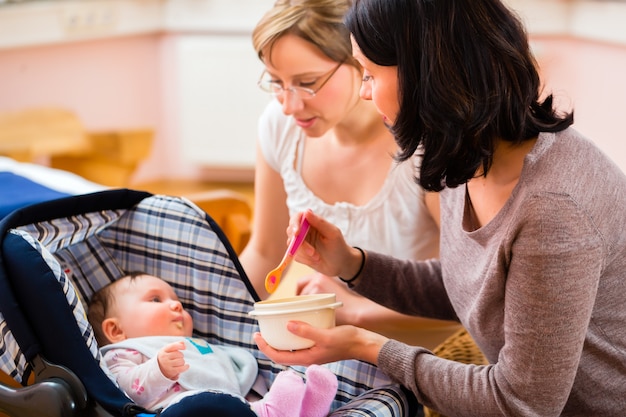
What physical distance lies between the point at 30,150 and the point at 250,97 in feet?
4.87

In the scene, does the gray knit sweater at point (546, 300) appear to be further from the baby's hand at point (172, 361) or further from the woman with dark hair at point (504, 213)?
the baby's hand at point (172, 361)

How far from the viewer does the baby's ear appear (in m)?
1.55

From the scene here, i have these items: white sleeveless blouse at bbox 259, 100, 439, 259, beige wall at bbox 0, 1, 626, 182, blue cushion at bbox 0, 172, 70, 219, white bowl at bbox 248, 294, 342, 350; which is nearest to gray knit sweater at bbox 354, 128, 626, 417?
white bowl at bbox 248, 294, 342, 350

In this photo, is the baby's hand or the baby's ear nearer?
the baby's hand

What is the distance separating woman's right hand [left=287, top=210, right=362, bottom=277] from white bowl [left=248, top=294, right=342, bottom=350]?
214mm

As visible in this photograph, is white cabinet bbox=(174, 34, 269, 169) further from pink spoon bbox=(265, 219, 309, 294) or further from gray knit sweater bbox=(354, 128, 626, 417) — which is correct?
gray knit sweater bbox=(354, 128, 626, 417)

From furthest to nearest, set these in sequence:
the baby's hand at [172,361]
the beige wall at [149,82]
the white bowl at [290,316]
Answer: the beige wall at [149,82] < the baby's hand at [172,361] < the white bowl at [290,316]

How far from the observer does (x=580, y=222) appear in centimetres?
112

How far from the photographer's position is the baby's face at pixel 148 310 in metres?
1.54

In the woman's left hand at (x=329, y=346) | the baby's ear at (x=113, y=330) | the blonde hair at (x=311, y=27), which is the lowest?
the baby's ear at (x=113, y=330)

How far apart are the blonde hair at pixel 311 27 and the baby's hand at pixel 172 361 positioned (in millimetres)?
603

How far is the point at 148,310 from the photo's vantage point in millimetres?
1542

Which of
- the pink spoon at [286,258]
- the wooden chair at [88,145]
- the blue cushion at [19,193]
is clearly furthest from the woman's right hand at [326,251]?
the wooden chair at [88,145]

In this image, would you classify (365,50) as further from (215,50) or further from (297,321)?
(215,50)
